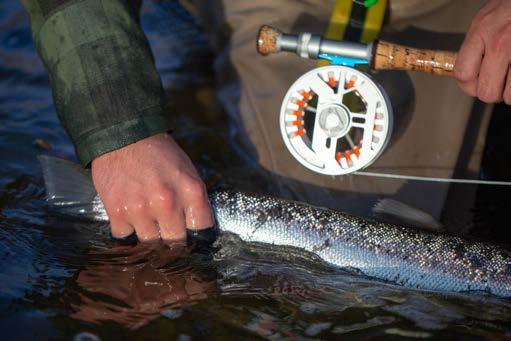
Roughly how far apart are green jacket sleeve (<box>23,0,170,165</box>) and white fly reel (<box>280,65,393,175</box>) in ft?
1.80

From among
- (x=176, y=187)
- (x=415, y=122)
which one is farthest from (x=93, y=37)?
(x=415, y=122)

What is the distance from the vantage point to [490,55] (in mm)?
2312

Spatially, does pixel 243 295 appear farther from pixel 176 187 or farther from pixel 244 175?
pixel 244 175

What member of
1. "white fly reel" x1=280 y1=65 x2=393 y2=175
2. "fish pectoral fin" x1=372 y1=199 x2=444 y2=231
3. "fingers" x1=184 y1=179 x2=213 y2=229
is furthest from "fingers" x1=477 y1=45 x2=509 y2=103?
"fingers" x1=184 y1=179 x2=213 y2=229

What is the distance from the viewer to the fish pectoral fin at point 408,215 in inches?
110

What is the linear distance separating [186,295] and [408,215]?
102cm

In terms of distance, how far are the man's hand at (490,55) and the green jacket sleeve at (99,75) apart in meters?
1.14

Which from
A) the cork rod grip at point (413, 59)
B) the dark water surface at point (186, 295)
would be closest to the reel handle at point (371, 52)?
the cork rod grip at point (413, 59)

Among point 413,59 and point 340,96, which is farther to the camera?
point 340,96

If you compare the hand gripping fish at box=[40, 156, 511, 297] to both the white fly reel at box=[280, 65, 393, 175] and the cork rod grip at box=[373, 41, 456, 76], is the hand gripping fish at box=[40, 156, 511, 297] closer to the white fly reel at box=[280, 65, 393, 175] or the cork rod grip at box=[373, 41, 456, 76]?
the white fly reel at box=[280, 65, 393, 175]

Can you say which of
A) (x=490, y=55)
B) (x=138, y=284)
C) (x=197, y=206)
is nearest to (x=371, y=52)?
(x=490, y=55)

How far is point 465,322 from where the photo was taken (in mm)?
2240

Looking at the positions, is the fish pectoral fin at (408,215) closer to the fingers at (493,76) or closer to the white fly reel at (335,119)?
the white fly reel at (335,119)

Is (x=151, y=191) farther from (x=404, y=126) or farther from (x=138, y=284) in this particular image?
(x=404, y=126)
